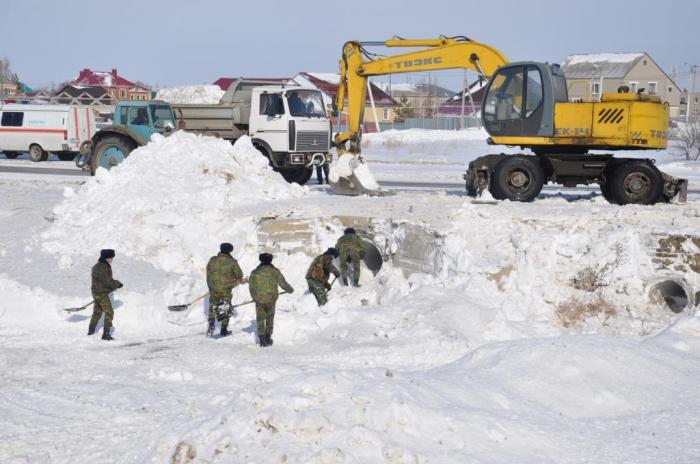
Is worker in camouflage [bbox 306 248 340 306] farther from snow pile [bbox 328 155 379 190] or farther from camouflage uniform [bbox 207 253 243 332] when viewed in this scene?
snow pile [bbox 328 155 379 190]

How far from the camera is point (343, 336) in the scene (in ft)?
36.3

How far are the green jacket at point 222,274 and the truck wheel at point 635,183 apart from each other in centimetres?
739

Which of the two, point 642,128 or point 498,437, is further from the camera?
point 642,128

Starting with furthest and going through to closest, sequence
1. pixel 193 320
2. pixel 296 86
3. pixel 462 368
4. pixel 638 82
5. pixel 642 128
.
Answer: pixel 638 82, pixel 296 86, pixel 642 128, pixel 193 320, pixel 462 368

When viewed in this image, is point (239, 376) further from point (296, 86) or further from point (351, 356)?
point (296, 86)

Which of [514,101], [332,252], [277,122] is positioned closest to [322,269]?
[332,252]

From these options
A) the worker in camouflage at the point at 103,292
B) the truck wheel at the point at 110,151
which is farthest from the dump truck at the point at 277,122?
the worker in camouflage at the point at 103,292

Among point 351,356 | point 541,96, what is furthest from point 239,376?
point 541,96

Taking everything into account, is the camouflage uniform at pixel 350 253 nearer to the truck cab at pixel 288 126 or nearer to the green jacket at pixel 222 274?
the green jacket at pixel 222 274

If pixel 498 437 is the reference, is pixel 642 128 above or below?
above

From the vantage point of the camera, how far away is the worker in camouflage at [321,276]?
12.4 metres

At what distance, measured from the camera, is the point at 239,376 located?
31.0 feet

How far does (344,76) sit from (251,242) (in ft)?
17.1

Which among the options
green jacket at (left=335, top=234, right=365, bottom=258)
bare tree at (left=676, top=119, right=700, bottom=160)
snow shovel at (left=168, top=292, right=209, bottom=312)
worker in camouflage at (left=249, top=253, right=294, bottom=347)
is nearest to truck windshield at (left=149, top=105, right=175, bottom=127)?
green jacket at (left=335, top=234, right=365, bottom=258)
